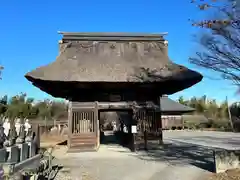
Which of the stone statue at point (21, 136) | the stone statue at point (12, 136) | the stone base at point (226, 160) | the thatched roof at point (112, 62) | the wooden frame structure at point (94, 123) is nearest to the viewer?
the stone base at point (226, 160)

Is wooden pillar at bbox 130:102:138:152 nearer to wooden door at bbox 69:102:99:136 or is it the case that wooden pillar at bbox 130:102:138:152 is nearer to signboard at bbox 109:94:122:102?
signboard at bbox 109:94:122:102

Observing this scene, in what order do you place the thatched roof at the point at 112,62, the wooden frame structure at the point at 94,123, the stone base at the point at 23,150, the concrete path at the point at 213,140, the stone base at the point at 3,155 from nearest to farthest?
the stone base at the point at 3,155, the stone base at the point at 23,150, the thatched roof at the point at 112,62, the wooden frame structure at the point at 94,123, the concrete path at the point at 213,140

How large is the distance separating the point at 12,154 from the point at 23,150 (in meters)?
1.07

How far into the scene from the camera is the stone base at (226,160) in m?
7.27

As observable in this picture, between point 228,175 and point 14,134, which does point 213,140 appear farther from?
point 14,134

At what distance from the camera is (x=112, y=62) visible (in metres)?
14.1

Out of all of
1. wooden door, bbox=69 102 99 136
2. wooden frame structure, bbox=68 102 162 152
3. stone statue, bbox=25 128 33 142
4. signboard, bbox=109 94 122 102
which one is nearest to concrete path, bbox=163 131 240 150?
wooden frame structure, bbox=68 102 162 152

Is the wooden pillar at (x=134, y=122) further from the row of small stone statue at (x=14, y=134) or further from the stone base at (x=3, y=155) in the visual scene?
the stone base at (x=3, y=155)

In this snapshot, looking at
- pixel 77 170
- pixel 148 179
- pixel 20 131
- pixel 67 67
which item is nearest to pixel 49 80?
pixel 67 67

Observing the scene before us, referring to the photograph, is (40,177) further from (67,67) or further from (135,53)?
(135,53)

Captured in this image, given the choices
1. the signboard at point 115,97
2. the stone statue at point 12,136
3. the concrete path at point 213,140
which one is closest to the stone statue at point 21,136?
the stone statue at point 12,136

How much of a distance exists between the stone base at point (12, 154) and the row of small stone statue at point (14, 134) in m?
0.23

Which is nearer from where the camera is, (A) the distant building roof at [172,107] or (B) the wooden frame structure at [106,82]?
(B) the wooden frame structure at [106,82]

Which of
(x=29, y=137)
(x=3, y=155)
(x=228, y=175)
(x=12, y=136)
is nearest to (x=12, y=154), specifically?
(x=3, y=155)
